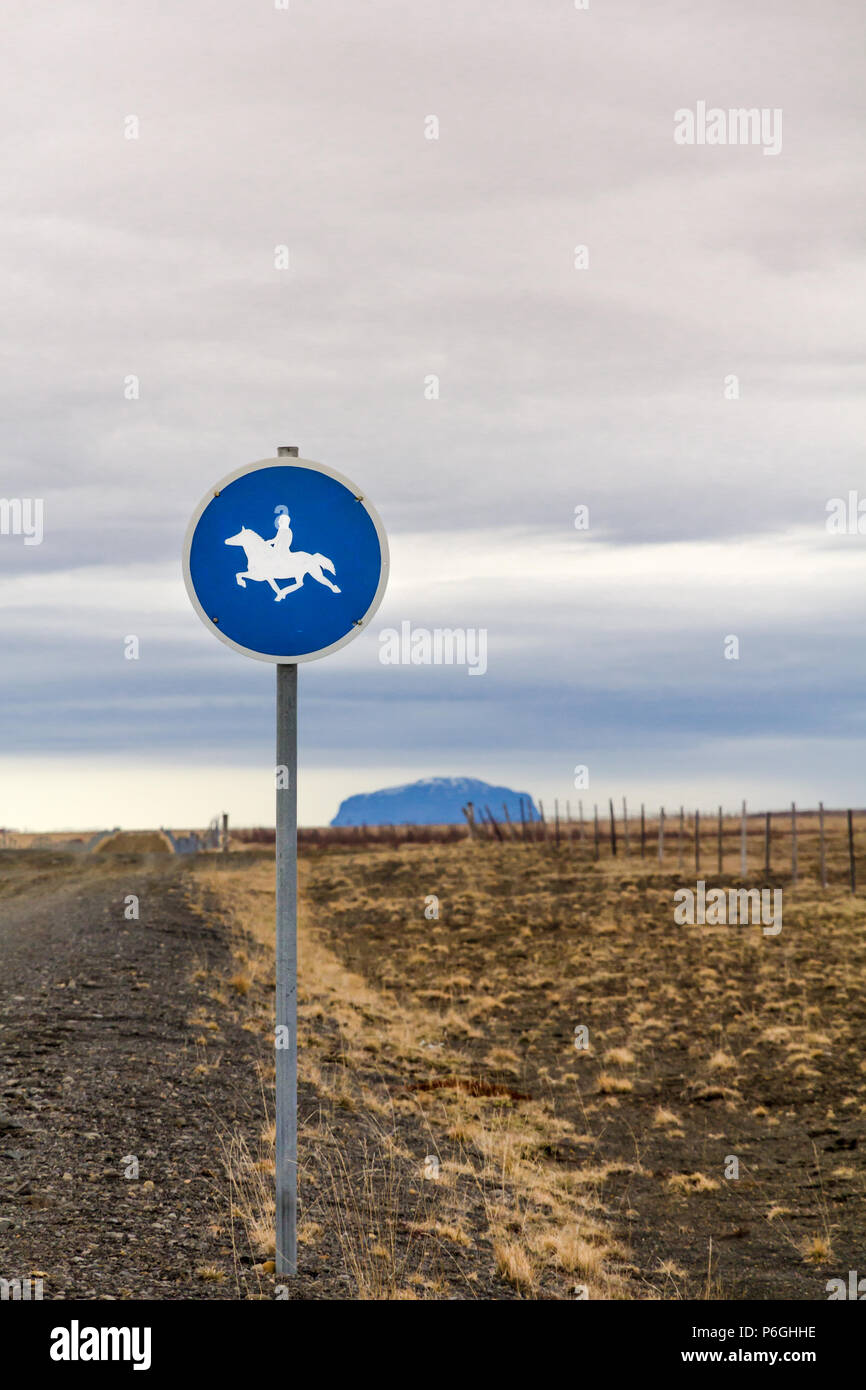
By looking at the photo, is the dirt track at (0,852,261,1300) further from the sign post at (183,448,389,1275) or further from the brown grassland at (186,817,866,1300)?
the sign post at (183,448,389,1275)

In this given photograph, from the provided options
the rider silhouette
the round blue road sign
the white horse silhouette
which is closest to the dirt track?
the round blue road sign

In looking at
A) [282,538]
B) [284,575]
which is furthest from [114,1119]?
[282,538]

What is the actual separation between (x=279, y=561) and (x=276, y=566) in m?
0.03

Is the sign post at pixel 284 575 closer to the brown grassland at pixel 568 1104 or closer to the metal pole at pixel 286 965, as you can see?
the metal pole at pixel 286 965

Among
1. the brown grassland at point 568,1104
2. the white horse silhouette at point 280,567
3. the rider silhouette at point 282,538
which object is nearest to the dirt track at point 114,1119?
the brown grassland at point 568,1104

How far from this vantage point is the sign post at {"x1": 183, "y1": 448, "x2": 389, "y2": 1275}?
5.50 meters

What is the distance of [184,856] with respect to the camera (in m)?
60.1

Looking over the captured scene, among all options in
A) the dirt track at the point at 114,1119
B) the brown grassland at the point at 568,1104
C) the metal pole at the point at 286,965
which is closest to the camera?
the metal pole at the point at 286,965

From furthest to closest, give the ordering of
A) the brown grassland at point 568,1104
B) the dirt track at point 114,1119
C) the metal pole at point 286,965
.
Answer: the brown grassland at point 568,1104
the dirt track at point 114,1119
the metal pole at point 286,965

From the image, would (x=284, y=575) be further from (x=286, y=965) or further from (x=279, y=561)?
(x=286, y=965)

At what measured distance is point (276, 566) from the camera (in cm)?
550

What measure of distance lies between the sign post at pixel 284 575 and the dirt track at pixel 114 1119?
1.17m

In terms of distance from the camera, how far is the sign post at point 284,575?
5.50 metres
